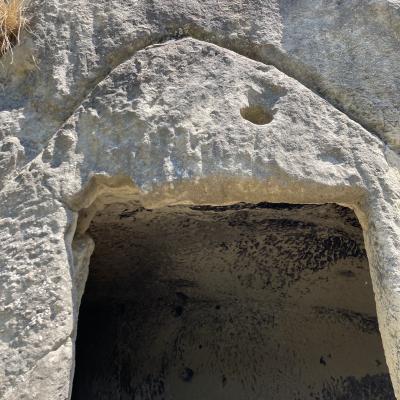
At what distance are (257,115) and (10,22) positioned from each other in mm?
604

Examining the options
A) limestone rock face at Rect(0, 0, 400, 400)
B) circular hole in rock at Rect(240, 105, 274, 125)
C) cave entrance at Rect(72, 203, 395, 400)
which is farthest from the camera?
cave entrance at Rect(72, 203, 395, 400)

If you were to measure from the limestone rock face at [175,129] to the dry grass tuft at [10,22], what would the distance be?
0.03 meters

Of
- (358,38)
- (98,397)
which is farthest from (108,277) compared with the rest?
(358,38)

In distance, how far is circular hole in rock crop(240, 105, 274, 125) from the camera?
141 cm

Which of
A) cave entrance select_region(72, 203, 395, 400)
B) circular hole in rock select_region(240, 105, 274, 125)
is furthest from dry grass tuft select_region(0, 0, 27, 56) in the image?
A: cave entrance select_region(72, 203, 395, 400)

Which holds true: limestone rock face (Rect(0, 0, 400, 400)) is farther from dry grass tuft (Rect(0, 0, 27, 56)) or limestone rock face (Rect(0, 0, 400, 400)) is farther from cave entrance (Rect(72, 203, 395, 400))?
cave entrance (Rect(72, 203, 395, 400))

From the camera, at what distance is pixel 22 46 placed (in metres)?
1.50

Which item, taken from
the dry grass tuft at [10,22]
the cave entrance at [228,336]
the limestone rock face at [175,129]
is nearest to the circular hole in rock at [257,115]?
the limestone rock face at [175,129]

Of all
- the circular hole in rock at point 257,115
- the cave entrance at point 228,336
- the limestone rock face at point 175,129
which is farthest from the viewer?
the cave entrance at point 228,336

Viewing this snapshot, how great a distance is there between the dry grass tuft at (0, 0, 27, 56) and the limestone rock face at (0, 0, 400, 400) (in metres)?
0.03

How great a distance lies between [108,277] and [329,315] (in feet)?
2.58

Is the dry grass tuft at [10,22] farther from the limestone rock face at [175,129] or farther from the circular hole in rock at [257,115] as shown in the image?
the circular hole in rock at [257,115]

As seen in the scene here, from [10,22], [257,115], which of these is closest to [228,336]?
[257,115]

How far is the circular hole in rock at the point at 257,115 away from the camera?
141cm
